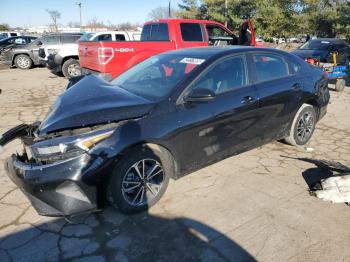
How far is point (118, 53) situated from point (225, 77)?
4.90 m

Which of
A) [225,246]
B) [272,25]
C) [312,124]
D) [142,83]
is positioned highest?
[272,25]

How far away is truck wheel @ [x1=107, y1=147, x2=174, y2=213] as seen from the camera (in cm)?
325

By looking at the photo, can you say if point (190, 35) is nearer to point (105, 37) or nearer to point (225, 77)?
point (105, 37)

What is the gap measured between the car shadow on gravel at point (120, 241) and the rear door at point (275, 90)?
1.97 meters

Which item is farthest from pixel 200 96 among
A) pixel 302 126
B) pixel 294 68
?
pixel 302 126

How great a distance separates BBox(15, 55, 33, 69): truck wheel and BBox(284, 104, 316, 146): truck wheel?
1458 cm

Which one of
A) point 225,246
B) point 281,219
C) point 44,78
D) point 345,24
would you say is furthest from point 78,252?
point 345,24

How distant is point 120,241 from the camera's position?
308cm

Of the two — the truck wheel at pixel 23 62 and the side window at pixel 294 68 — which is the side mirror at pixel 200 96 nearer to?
the side window at pixel 294 68

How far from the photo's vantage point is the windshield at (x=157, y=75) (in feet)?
12.5

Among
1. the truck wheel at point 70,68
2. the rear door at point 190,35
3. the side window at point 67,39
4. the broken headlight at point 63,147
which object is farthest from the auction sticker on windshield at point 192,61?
the side window at point 67,39

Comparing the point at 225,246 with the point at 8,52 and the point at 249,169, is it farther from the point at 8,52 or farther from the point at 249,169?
the point at 8,52

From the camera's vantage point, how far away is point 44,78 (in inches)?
513

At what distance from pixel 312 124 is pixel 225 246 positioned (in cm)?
322
